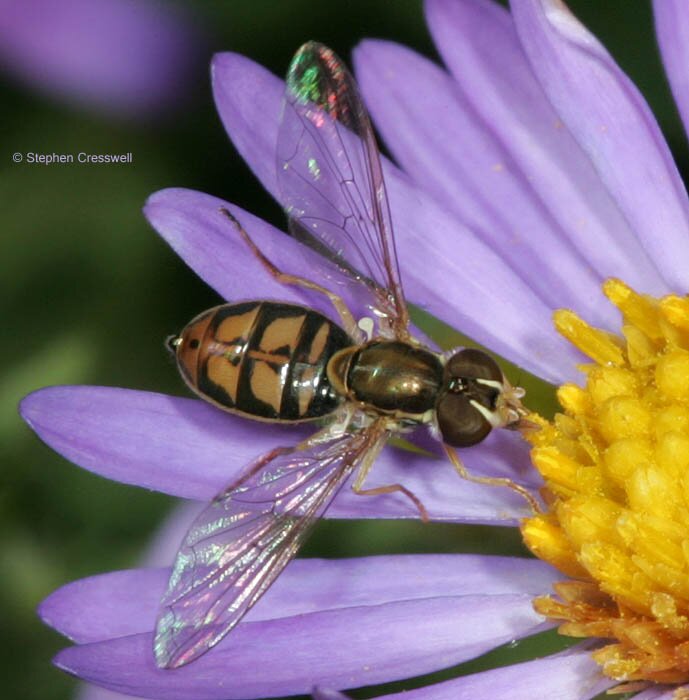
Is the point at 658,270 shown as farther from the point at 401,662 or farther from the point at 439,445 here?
the point at 401,662

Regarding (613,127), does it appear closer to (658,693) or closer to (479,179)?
(479,179)

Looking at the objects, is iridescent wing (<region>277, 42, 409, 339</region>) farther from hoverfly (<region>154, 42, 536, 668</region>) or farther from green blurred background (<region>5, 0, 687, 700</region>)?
green blurred background (<region>5, 0, 687, 700</region>)

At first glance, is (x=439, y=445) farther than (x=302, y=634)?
Yes

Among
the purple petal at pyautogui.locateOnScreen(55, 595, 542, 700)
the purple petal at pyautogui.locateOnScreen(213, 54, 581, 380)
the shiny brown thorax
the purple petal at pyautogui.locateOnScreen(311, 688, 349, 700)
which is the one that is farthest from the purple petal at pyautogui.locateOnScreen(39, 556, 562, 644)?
the purple petal at pyautogui.locateOnScreen(311, 688, 349, 700)

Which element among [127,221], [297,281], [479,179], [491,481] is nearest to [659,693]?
[491,481]

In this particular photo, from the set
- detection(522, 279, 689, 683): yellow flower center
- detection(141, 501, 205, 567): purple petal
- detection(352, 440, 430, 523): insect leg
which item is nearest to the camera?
detection(522, 279, 689, 683): yellow flower center

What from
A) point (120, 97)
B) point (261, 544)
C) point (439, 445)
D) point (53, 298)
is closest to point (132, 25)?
point (120, 97)

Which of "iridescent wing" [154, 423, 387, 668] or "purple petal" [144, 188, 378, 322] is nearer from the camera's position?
"iridescent wing" [154, 423, 387, 668]
